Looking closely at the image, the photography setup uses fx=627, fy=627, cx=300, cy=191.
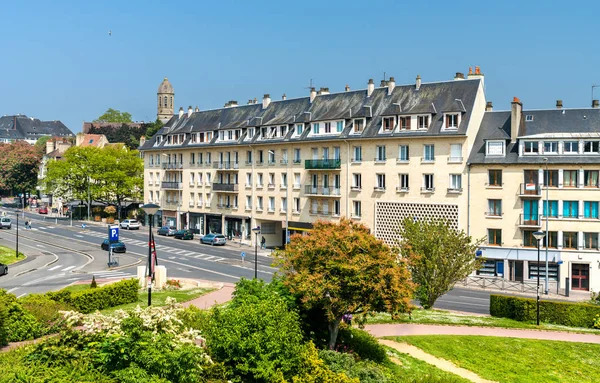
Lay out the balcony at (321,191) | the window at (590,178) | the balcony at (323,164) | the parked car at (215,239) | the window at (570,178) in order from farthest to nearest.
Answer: the parked car at (215,239) → the balcony at (321,191) → the balcony at (323,164) → the window at (570,178) → the window at (590,178)

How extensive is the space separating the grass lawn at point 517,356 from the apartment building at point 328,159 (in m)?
Answer: 26.6

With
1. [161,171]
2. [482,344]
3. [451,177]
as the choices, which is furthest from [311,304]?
[161,171]

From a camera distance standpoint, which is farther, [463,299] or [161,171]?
[161,171]

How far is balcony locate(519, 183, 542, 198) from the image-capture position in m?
50.6

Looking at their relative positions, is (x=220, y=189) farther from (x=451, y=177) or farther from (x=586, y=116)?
(x=586, y=116)

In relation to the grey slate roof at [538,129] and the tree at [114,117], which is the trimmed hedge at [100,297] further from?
the tree at [114,117]

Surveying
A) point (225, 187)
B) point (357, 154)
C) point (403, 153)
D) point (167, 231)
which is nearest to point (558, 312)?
point (403, 153)

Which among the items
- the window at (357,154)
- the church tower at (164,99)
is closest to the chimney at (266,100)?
Answer: the window at (357,154)

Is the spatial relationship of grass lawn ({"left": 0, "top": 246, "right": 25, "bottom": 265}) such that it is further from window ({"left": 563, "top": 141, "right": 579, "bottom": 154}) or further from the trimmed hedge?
window ({"left": 563, "top": 141, "right": 579, "bottom": 154})

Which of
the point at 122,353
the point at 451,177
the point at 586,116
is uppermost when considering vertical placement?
the point at 586,116

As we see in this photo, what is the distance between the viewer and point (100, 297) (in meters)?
31.0

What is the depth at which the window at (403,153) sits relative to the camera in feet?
184

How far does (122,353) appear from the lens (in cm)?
1702

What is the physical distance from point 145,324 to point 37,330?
7.17m
